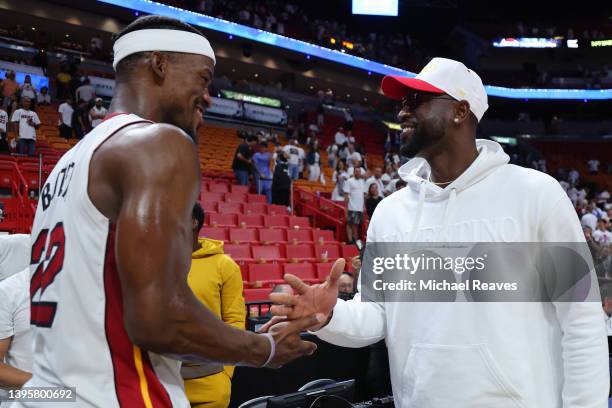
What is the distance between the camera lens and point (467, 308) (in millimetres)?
2234

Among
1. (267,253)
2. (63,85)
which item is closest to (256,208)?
(267,253)

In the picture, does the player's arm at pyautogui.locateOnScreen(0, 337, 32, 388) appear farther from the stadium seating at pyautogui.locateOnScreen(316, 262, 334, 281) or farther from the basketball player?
the stadium seating at pyautogui.locateOnScreen(316, 262, 334, 281)

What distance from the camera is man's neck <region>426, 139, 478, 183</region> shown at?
8.24 feet

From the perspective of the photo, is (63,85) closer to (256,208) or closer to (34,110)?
(34,110)

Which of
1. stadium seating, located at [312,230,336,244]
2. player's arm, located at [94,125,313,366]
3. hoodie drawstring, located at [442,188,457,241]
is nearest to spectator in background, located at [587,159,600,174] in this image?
stadium seating, located at [312,230,336,244]

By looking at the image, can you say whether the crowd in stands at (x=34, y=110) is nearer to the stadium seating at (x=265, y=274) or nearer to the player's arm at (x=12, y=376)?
the stadium seating at (x=265, y=274)

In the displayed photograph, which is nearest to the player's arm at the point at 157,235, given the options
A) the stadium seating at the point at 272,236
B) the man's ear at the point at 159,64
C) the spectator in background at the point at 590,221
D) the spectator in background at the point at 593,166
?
the man's ear at the point at 159,64

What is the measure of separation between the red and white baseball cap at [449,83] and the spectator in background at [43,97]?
47.4 ft

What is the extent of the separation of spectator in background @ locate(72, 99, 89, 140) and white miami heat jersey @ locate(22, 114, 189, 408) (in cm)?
1222

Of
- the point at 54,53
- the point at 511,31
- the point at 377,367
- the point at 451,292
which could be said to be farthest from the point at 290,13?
the point at 451,292

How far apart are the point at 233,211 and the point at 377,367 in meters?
7.06

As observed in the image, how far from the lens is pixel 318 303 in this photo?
86.3 inches

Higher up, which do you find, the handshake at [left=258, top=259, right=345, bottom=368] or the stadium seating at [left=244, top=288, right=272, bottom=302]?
the handshake at [left=258, top=259, right=345, bottom=368]

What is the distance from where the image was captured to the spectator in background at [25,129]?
34.6ft
